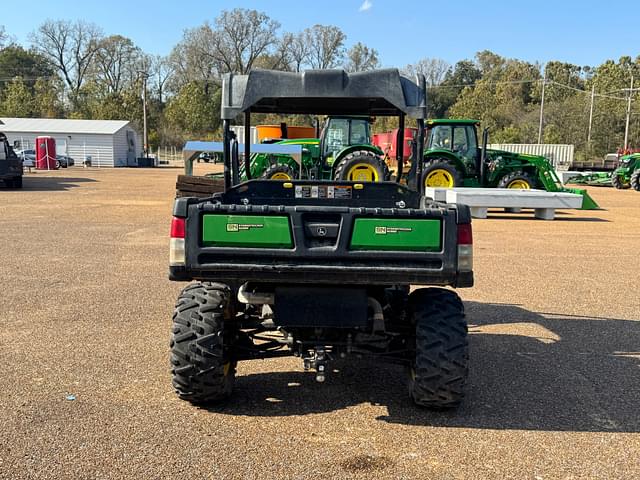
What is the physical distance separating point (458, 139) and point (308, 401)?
1496 cm

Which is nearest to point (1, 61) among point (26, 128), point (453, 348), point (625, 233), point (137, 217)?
point (26, 128)

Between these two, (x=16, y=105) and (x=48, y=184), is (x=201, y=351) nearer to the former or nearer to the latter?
(x=48, y=184)

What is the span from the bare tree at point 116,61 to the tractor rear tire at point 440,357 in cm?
8216

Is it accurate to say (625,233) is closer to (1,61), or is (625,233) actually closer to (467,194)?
(467,194)

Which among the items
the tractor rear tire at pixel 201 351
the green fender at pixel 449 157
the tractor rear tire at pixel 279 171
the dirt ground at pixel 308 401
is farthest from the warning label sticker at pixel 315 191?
the green fender at pixel 449 157

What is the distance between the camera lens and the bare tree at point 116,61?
80.3m

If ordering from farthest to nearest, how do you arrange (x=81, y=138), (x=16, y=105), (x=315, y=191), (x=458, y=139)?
(x=16, y=105), (x=81, y=138), (x=458, y=139), (x=315, y=191)

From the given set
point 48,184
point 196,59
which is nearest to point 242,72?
point 196,59

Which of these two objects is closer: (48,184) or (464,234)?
(464,234)

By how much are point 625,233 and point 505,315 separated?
8.94m

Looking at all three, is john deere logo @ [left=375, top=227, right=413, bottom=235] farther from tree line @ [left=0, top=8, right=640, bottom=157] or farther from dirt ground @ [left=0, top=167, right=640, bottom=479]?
tree line @ [left=0, top=8, right=640, bottom=157]

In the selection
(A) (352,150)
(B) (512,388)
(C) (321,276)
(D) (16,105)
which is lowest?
(B) (512,388)

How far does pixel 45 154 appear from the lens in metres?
40.4

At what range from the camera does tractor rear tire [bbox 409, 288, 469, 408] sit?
406 centimetres
